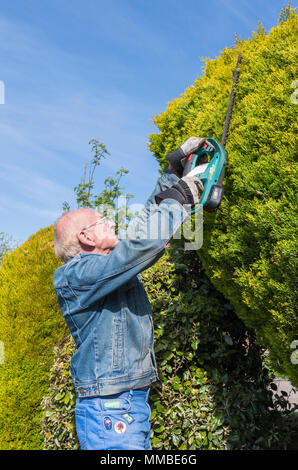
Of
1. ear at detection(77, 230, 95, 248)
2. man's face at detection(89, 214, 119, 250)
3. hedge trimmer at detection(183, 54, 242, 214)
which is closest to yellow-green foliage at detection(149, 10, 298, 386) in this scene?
hedge trimmer at detection(183, 54, 242, 214)

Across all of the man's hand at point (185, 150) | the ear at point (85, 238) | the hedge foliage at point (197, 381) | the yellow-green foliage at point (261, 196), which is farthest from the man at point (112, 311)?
the hedge foliage at point (197, 381)

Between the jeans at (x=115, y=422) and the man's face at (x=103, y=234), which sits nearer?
the jeans at (x=115, y=422)

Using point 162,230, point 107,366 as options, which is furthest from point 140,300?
point 162,230

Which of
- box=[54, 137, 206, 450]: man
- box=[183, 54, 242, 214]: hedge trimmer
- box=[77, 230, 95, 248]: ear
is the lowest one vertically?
box=[54, 137, 206, 450]: man

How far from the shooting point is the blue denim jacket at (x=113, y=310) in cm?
213

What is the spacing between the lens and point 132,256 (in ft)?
6.88

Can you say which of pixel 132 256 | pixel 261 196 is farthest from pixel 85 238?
pixel 261 196

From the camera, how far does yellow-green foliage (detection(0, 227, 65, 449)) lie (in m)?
4.15

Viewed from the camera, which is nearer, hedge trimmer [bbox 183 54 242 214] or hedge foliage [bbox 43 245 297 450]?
hedge trimmer [bbox 183 54 242 214]

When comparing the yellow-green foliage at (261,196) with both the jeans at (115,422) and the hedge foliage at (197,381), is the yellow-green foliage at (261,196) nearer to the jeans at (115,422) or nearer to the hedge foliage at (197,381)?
the hedge foliage at (197,381)

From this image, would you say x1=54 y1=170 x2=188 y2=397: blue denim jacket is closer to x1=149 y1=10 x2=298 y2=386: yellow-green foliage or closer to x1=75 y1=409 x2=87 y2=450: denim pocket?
x1=75 y1=409 x2=87 y2=450: denim pocket

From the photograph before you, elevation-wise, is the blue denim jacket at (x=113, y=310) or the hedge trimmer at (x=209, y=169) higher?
the hedge trimmer at (x=209, y=169)

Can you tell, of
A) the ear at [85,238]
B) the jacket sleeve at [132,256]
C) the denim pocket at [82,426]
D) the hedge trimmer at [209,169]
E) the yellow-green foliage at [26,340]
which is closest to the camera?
the jacket sleeve at [132,256]

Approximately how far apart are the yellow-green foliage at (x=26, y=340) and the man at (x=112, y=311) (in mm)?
1986
